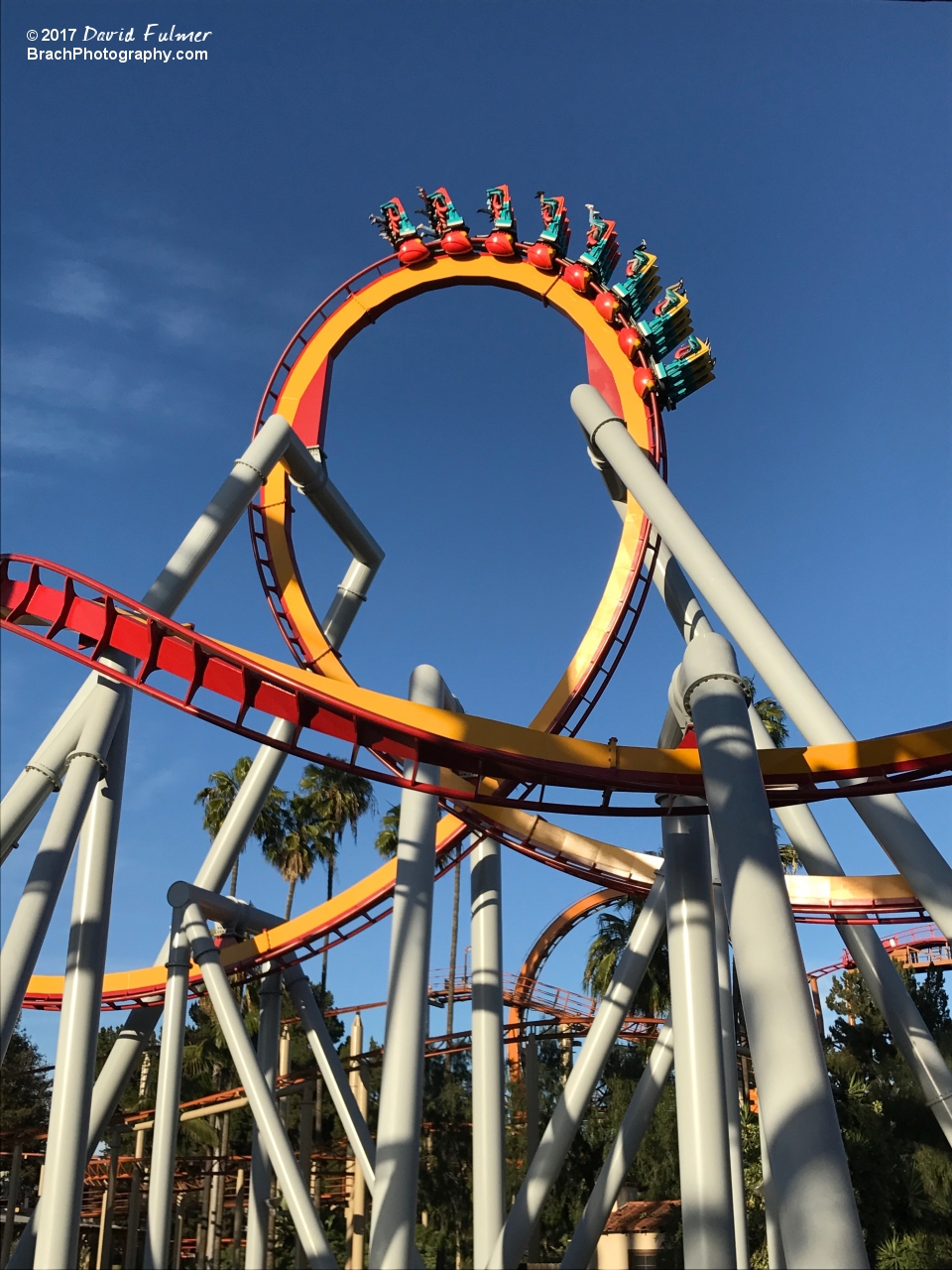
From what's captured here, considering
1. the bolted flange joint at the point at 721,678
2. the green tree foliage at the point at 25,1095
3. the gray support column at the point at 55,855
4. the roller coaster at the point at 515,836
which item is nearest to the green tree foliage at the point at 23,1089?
the green tree foliage at the point at 25,1095

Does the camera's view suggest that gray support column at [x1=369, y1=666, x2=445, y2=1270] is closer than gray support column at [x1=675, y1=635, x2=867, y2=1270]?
No

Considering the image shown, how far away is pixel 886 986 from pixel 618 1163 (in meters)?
2.79

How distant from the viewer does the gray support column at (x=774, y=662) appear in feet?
27.0

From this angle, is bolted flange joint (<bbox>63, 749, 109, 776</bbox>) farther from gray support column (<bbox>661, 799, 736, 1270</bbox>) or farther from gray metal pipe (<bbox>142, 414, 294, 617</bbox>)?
gray support column (<bbox>661, 799, 736, 1270</bbox>)

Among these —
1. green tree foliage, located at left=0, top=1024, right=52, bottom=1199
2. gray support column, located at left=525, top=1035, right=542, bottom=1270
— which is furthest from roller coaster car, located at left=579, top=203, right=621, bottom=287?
green tree foliage, located at left=0, top=1024, right=52, bottom=1199

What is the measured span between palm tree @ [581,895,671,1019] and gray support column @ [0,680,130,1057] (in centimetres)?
1421

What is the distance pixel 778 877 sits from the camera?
246 inches

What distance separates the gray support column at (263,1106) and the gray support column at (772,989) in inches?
239

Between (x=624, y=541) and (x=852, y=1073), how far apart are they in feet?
34.6

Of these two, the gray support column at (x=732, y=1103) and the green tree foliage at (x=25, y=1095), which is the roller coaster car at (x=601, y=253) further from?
the green tree foliage at (x=25, y=1095)

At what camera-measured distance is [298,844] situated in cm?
2880

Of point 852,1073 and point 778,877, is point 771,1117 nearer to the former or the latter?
point 778,877

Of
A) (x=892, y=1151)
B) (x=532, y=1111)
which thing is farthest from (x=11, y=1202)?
(x=892, y=1151)

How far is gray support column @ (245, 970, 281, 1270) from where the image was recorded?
43.7 ft
